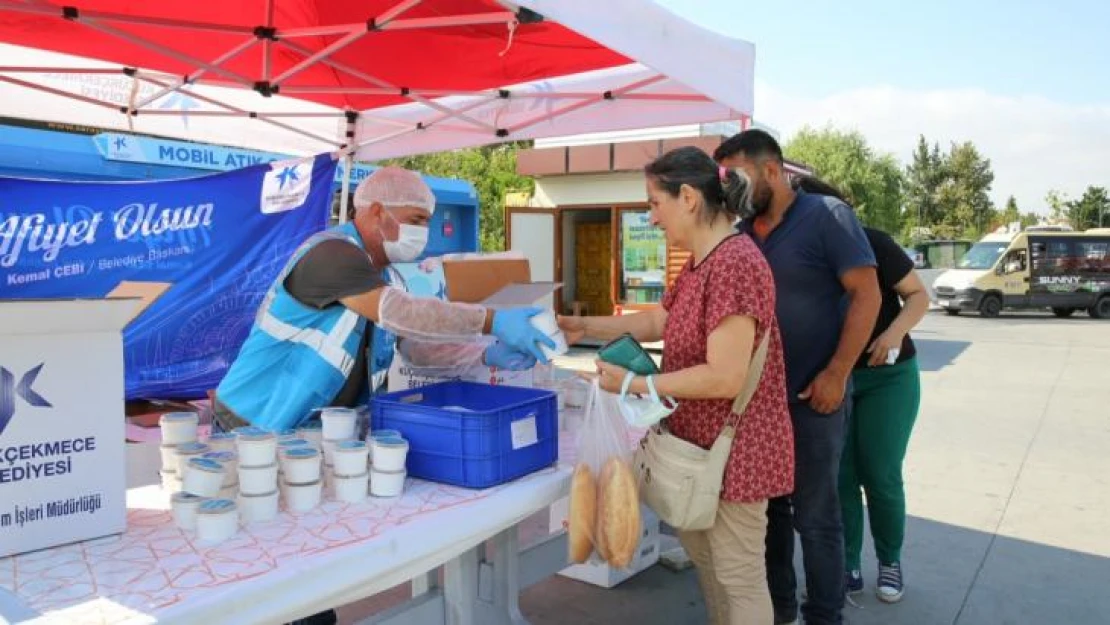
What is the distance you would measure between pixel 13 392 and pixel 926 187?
68461mm

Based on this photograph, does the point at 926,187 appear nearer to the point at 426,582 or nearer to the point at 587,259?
the point at 587,259

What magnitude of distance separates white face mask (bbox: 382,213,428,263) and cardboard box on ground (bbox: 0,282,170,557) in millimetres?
916

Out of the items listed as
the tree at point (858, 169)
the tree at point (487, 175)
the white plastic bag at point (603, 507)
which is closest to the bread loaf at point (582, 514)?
the white plastic bag at point (603, 507)

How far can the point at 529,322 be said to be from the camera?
2117mm

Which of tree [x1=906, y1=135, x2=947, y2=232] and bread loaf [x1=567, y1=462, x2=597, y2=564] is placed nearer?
bread loaf [x1=567, y1=462, x2=597, y2=564]

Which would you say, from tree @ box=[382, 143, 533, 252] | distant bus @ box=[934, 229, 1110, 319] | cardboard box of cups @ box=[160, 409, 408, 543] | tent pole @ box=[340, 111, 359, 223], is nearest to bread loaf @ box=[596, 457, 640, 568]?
cardboard box of cups @ box=[160, 409, 408, 543]

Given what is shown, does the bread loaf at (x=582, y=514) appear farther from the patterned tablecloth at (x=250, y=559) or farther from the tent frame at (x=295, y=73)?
the tent frame at (x=295, y=73)

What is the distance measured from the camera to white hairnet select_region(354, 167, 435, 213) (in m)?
2.34

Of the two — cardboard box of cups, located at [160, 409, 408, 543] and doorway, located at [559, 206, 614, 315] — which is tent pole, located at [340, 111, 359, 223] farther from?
doorway, located at [559, 206, 614, 315]

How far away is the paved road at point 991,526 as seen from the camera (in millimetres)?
3365

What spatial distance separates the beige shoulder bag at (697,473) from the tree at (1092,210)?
52.7m

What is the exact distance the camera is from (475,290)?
10.1 feet

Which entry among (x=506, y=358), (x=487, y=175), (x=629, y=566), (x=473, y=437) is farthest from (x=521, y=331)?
(x=487, y=175)

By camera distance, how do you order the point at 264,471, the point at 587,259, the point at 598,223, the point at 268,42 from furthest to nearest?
the point at 587,259 < the point at 598,223 < the point at 268,42 < the point at 264,471
